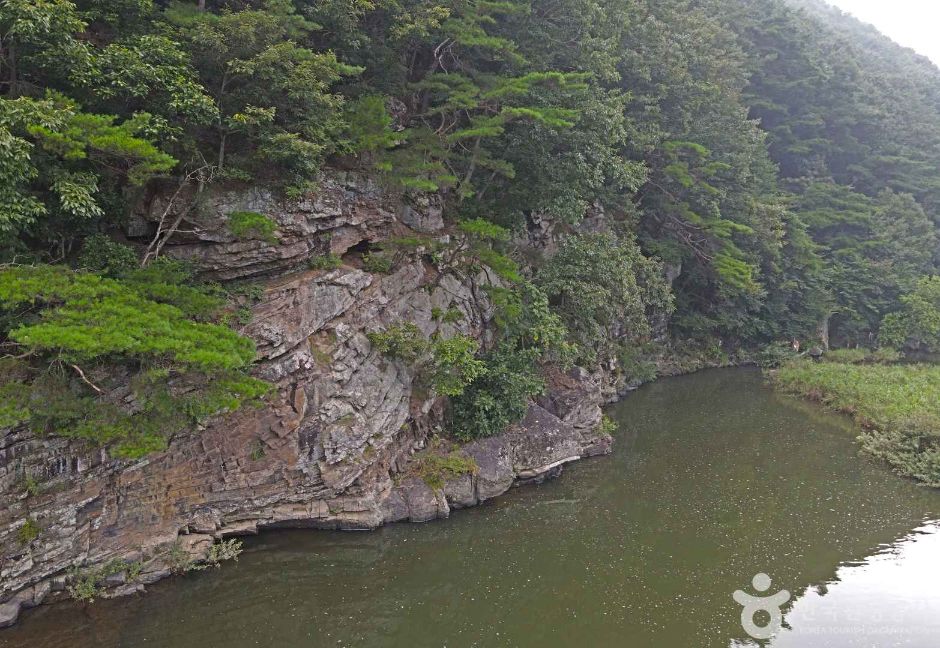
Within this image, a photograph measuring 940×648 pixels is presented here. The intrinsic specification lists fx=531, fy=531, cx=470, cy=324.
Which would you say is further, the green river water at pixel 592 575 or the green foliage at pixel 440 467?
the green foliage at pixel 440 467

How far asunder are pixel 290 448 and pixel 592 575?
17.7 feet

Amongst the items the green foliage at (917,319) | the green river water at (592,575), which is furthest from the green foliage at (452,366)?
the green foliage at (917,319)

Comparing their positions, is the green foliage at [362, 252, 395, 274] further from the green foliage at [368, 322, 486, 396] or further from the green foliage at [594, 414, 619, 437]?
the green foliage at [594, 414, 619, 437]

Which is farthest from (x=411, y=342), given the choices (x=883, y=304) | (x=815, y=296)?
(x=883, y=304)

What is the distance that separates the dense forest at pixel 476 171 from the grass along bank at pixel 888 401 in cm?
415

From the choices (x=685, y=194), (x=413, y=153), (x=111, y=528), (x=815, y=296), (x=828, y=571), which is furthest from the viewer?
(x=815, y=296)

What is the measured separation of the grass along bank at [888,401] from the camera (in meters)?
12.6

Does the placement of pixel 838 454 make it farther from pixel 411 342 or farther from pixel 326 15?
pixel 326 15

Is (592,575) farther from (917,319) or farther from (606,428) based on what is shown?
(917,319)

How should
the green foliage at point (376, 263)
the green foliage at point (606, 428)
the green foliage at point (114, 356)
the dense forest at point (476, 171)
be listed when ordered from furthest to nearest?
the green foliage at point (606, 428) → the green foliage at point (376, 263) → the dense forest at point (476, 171) → the green foliage at point (114, 356)

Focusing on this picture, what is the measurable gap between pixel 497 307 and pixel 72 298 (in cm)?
841

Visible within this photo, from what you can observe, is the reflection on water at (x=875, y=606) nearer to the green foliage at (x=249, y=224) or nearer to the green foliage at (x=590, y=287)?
the green foliage at (x=590, y=287)

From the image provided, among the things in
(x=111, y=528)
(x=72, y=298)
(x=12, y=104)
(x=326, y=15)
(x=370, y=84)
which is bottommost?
(x=111, y=528)

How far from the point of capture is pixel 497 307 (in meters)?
12.9
